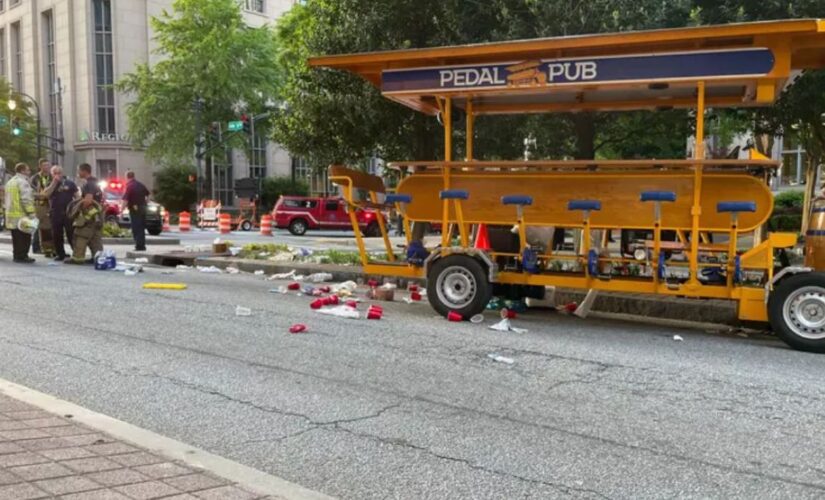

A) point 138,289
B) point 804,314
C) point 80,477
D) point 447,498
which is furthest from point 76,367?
point 804,314

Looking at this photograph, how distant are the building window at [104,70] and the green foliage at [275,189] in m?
11.3

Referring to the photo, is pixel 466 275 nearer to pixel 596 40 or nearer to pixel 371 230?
pixel 596 40

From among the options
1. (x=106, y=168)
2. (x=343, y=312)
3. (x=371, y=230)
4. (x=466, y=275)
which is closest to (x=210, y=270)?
(x=343, y=312)

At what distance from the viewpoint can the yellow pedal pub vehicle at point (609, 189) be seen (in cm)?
728

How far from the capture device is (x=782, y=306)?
707 centimetres

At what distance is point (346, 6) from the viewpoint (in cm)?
1280

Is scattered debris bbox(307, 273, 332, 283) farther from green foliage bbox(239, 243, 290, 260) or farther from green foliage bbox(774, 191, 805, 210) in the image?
green foliage bbox(774, 191, 805, 210)

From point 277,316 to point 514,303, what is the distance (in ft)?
10.1

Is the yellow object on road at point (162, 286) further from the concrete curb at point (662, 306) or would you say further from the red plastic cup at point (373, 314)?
the concrete curb at point (662, 306)

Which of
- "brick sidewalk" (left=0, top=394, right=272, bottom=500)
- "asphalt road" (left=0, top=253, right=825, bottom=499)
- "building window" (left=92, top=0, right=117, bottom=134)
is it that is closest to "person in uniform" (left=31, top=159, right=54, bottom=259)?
"asphalt road" (left=0, top=253, right=825, bottom=499)

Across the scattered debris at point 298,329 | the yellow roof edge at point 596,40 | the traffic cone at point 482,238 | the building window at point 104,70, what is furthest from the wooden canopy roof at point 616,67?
the building window at point 104,70

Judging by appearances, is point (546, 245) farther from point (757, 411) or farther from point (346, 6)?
point (346, 6)

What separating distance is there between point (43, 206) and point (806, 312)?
1374cm

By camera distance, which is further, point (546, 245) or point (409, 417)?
point (546, 245)
